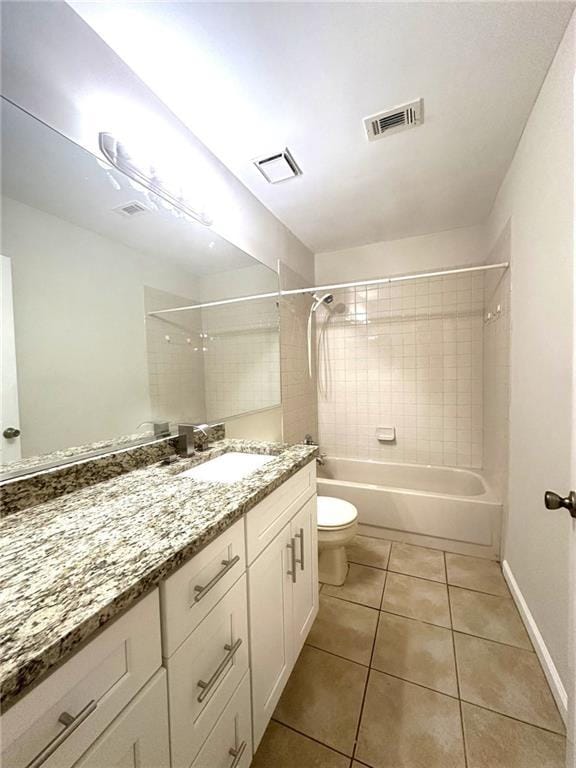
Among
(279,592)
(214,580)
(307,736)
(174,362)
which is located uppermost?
(174,362)

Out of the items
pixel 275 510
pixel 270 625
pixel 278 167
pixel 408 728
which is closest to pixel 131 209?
pixel 278 167

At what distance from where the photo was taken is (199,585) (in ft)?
2.33

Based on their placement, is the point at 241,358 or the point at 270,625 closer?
the point at 270,625

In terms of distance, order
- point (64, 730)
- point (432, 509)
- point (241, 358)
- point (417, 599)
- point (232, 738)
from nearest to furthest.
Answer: point (64, 730)
point (232, 738)
point (417, 599)
point (241, 358)
point (432, 509)

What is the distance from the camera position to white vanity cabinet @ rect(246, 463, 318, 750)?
0.94m

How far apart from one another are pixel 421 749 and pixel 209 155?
8.82 feet

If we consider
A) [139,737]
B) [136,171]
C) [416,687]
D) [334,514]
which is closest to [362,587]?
[334,514]

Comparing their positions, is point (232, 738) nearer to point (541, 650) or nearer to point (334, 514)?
point (334, 514)

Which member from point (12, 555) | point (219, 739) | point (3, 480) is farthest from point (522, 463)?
point (3, 480)

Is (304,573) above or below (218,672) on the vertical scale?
below

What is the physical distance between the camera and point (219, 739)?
2.55 ft

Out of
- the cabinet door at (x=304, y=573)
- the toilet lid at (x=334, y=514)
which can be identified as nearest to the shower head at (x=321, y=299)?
the toilet lid at (x=334, y=514)

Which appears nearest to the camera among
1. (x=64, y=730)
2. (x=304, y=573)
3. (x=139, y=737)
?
(x=64, y=730)

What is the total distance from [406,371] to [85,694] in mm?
2792
